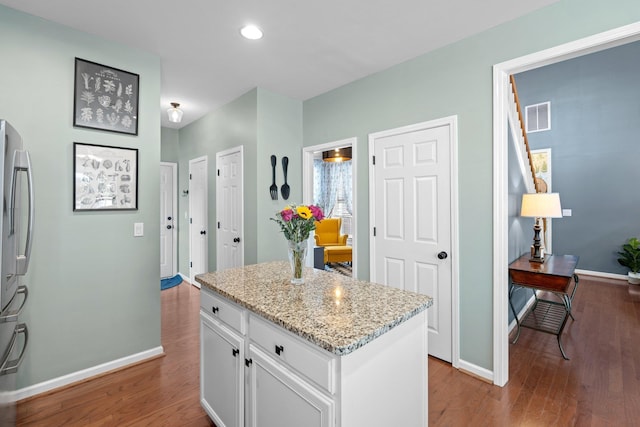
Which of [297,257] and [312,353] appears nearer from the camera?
[312,353]

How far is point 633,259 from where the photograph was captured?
4746 millimetres

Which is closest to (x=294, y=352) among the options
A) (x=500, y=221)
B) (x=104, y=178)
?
(x=500, y=221)

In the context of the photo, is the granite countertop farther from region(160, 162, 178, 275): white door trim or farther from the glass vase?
region(160, 162, 178, 275): white door trim

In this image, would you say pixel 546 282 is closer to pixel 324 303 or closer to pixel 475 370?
pixel 475 370

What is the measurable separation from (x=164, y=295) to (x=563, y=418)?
14.9ft

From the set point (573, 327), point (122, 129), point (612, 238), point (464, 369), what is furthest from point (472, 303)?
point (612, 238)

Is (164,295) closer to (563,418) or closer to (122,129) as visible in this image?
(122,129)

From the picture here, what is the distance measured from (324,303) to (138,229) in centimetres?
204

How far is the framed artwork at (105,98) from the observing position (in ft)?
7.52

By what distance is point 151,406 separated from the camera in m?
1.99

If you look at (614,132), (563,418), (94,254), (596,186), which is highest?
(614,132)

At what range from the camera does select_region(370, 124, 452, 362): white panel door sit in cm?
254

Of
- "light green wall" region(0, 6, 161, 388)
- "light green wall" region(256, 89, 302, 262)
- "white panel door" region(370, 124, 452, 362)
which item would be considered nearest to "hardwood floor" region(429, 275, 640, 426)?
"white panel door" region(370, 124, 452, 362)

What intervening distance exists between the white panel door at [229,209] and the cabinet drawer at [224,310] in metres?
1.88
